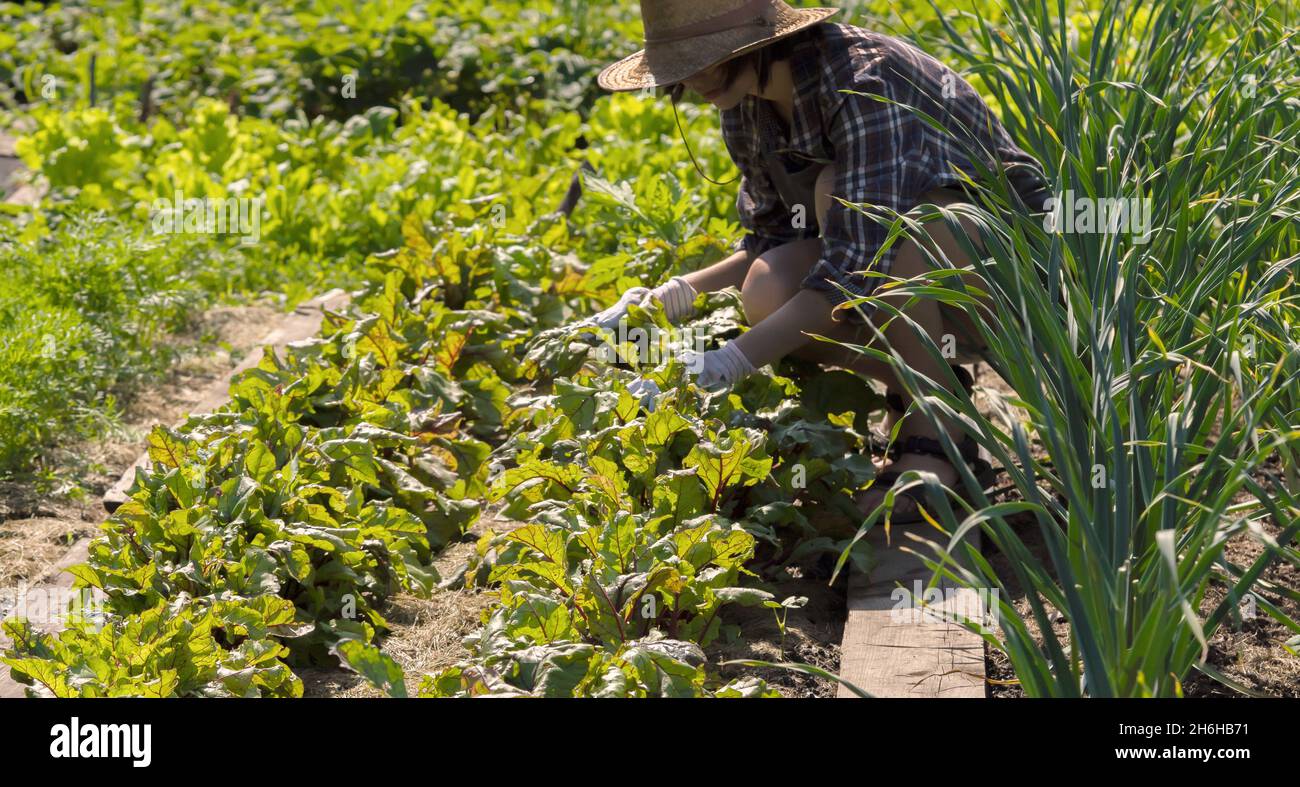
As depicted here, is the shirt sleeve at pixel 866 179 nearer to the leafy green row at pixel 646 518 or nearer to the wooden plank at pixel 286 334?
the leafy green row at pixel 646 518

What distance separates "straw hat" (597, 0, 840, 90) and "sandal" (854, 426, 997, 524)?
80 cm

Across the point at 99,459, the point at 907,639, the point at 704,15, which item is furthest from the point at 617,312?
the point at 99,459

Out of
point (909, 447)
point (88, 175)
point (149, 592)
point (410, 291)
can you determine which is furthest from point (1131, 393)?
point (88, 175)

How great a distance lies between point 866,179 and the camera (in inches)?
101

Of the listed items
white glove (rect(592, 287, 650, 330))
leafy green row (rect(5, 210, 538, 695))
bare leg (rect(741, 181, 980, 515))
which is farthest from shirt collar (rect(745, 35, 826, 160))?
leafy green row (rect(5, 210, 538, 695))

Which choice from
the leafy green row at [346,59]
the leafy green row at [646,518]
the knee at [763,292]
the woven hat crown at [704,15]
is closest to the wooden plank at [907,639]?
the leafy green row at [646,518]

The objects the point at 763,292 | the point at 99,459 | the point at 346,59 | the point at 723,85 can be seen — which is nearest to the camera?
the point at 723,85

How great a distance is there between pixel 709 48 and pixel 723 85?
111 mm

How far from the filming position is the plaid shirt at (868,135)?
2572 mm

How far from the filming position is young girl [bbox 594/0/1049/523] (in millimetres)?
2582

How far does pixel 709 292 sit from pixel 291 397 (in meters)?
0.92

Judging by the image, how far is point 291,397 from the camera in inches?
109

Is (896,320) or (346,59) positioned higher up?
(346,59)

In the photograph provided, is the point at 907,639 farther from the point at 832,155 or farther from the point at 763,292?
the point at 832,155
